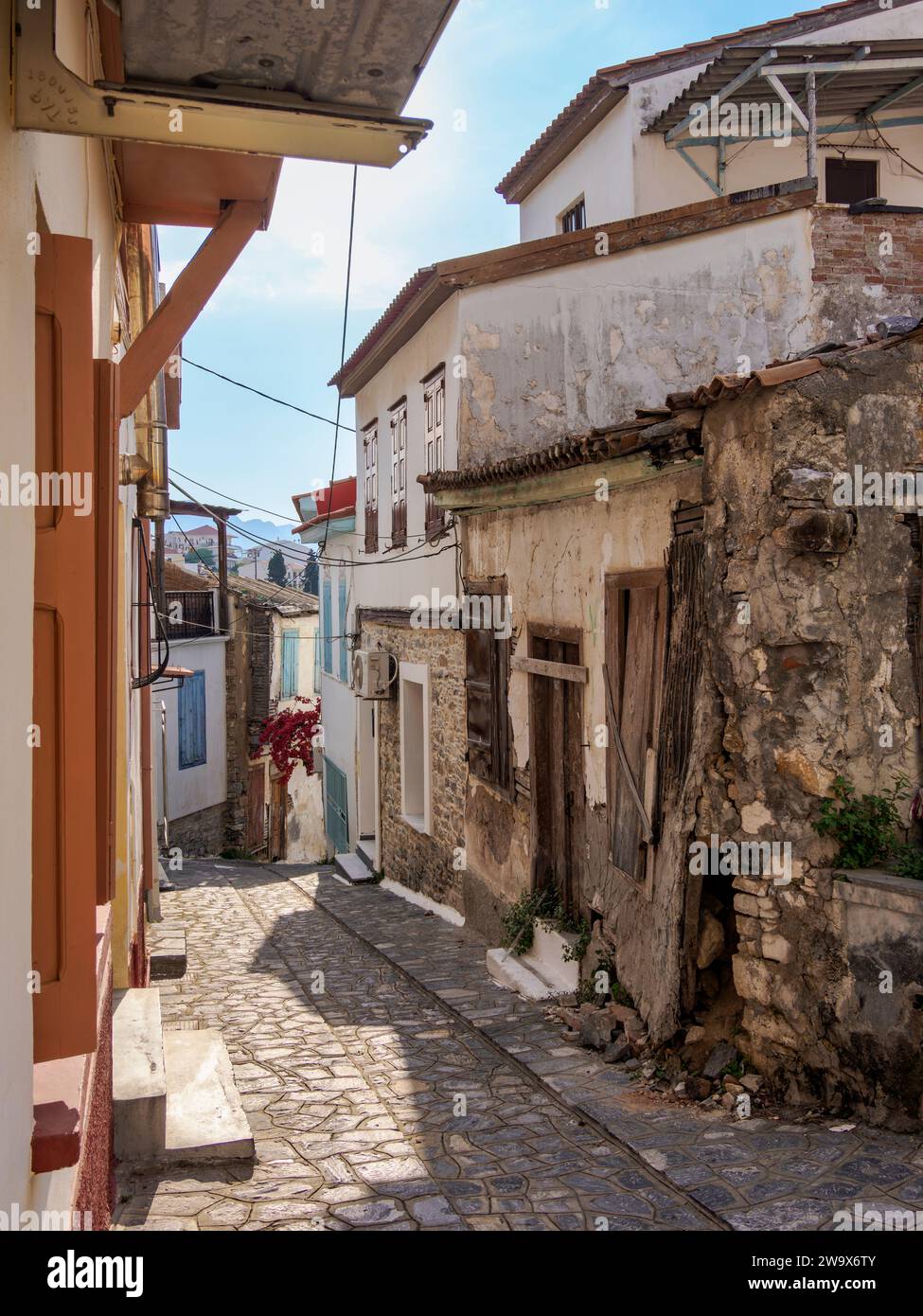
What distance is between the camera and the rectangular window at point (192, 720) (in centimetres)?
2202

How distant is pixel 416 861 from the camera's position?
1302cm

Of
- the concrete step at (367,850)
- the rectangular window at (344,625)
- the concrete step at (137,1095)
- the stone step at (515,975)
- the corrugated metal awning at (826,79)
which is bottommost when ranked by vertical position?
the concrete step at (367,850)

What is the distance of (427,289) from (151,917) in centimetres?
694

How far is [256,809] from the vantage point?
2709 cm

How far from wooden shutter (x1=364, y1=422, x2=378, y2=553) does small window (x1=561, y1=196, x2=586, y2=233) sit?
403cm

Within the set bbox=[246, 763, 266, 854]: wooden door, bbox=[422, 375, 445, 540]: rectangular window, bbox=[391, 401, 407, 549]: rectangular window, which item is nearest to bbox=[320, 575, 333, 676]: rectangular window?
bbox=[391, 401, 407, 549]: rectangular window

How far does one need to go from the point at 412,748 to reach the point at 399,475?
3.26m

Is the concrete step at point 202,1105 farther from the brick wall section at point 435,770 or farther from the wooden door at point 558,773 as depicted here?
the brick wall section at point 435,770

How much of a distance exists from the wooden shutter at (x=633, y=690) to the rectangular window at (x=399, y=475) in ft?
20.4

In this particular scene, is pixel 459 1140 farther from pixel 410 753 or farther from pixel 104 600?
pixel 410 753

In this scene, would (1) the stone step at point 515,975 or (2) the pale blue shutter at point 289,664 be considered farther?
(2) the pale blue shutter at point 289,664

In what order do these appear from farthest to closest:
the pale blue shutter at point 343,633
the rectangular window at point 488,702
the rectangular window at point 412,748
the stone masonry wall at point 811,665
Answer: the pale blue shutter at point 343,633, the rectangular window at point 412,748, the rectangular window at point 488,702, the stone masonry wall at point 811,665

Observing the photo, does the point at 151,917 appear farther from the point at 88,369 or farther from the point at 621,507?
the point at 88,369

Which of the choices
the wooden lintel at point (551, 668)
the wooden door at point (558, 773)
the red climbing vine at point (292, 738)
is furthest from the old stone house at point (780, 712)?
the red climbing vine at point (292, 738)
